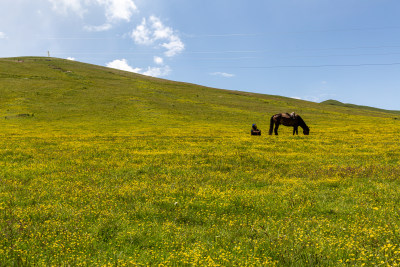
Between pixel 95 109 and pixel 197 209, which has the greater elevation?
pixel 95 109

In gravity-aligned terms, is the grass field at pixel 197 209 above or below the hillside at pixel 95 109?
below

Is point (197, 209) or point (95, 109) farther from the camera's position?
point (95, 109)

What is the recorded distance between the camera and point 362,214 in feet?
25.1

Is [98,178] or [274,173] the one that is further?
[274,173]

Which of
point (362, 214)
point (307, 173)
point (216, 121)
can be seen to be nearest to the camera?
point (362, 214)

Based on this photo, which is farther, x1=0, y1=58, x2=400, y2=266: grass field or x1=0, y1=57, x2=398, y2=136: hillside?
x1=0, y1=57, x2=398, y2=136: hillside

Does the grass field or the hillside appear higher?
the hillside

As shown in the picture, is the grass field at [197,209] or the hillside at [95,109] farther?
the hillside at [95,109]

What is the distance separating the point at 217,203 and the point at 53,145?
18.9m

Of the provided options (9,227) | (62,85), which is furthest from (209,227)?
(62,85)

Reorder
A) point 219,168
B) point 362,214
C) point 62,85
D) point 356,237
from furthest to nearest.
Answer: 1. point 62,85
2. point 219,168
3. point 362,214
4. point 356,237

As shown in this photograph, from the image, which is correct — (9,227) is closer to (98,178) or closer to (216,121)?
(98,178)

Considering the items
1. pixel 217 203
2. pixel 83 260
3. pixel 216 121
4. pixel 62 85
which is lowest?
pixel 83 260

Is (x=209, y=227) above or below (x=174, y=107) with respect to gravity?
below
